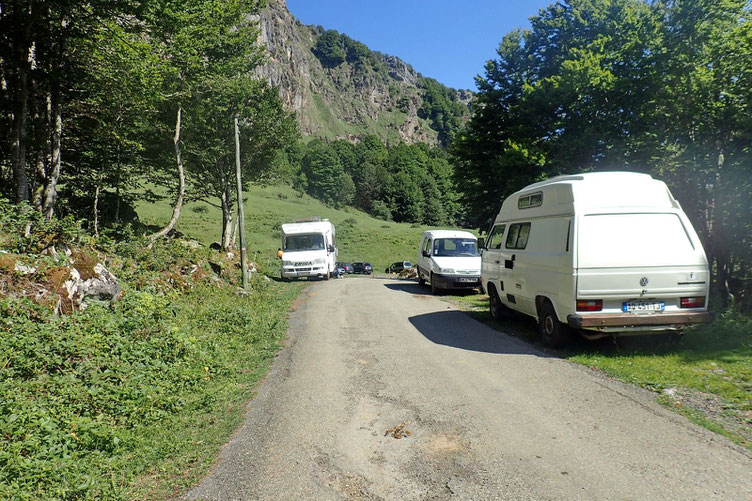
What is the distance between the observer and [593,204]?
6922 mm

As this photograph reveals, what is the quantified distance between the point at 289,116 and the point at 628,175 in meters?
24.4

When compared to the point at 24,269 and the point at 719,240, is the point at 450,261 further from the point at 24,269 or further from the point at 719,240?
the point at 24,269

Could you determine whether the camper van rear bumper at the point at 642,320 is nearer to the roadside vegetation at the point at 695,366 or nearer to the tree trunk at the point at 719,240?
the roadside vegetation at the point at 695,366

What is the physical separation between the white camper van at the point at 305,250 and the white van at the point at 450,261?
6752 mm

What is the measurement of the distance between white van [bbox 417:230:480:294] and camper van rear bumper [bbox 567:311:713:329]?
29.0ft

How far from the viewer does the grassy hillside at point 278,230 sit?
138 feet

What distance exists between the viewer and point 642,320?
6543 mm

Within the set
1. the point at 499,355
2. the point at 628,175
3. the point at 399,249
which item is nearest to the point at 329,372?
the point at 499,355

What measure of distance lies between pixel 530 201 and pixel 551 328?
2599 mm

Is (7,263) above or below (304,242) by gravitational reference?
below

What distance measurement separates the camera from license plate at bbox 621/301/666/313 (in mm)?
6625

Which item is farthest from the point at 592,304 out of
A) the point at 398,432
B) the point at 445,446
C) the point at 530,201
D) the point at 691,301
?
the point at 398,432

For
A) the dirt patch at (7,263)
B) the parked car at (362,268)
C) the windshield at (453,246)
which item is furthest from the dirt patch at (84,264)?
the parked car at (362,268)

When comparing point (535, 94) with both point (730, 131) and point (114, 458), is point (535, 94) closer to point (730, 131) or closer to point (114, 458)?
point (730, 131)
